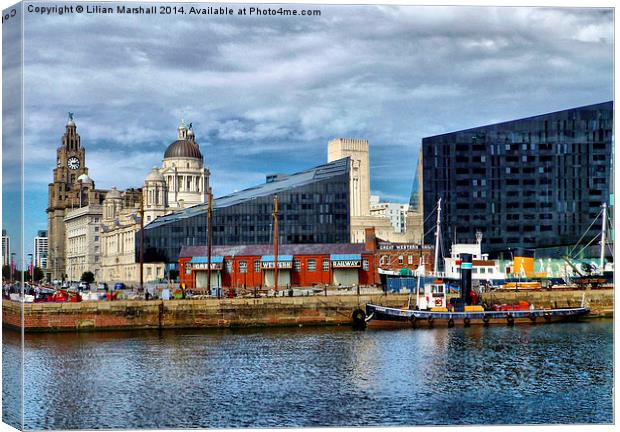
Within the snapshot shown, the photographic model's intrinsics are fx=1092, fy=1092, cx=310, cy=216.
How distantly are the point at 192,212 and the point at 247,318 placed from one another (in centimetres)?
3041

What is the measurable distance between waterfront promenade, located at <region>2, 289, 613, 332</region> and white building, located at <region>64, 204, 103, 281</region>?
34.1 m

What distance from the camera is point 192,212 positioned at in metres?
86.1

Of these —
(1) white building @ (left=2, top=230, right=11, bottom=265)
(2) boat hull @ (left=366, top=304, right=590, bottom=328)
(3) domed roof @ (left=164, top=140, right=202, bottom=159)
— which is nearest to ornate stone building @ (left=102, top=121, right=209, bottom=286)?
(3) domed roof @ (left=164, top=140, right=202, bottom=159)

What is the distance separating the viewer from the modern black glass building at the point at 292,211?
76.3 m

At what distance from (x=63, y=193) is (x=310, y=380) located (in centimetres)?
7149

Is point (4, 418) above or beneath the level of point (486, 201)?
beneath

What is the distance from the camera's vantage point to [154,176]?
114250 millimetres

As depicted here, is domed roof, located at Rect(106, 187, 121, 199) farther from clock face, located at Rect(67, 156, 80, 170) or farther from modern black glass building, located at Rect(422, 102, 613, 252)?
modern black glass building, located at Rect(422, 102, 613, 252)

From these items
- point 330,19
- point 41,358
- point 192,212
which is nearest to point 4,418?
point 330,19

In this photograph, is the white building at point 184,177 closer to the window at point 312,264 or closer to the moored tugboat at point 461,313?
the window at point 312,264

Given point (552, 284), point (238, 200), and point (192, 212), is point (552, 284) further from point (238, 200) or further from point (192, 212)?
point (192, 212)

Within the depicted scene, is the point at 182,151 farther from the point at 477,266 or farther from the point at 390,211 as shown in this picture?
the point at 477,266

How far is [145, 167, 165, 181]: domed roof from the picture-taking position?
113 metres

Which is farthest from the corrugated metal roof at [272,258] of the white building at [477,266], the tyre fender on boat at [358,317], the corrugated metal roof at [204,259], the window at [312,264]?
the tyre fender on boat at [358,317]
